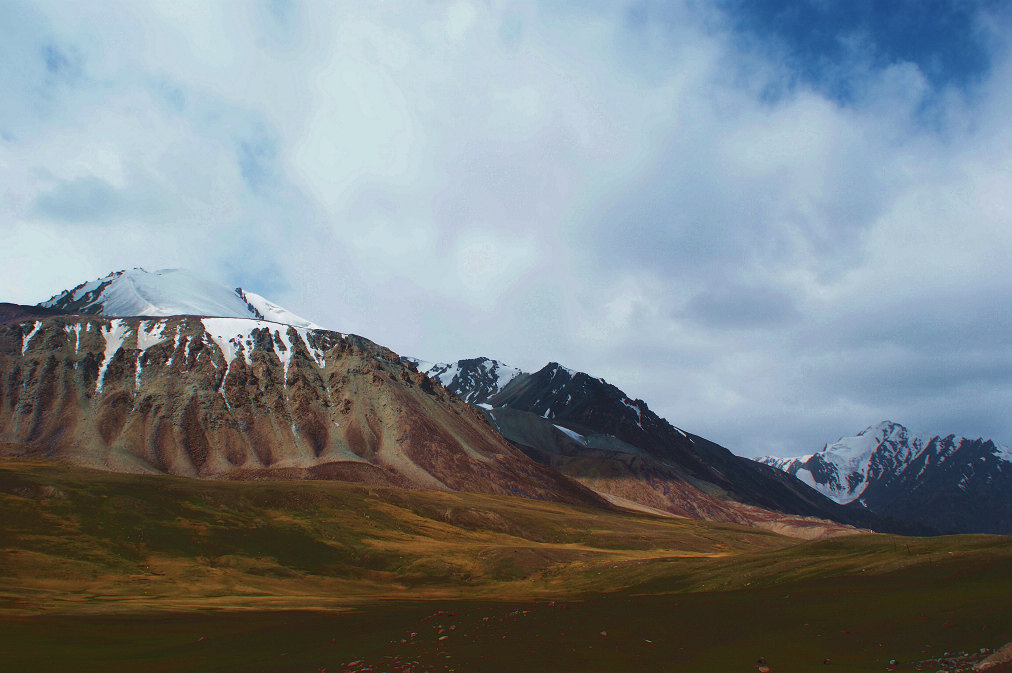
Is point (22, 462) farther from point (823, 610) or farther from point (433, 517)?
point (823, 610)

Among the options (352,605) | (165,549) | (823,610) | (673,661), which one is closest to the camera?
(673,661)

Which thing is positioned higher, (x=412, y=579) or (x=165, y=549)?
(x=165, y=549)

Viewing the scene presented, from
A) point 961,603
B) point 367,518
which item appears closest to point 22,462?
point 367,518

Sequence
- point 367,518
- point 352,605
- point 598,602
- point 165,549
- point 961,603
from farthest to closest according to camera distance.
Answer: point 367,518, point 165,549, point 352,605, point 598,602, point 961,603

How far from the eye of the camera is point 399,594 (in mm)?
84062

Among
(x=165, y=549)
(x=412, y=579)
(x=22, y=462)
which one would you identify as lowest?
(x=412, y=579)

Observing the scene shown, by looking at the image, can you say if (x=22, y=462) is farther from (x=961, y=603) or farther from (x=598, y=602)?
(x=961, y=603)

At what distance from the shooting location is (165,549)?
93.3 metres

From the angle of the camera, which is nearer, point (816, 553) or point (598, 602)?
point (598, 602)

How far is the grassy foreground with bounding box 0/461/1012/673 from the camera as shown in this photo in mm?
32688

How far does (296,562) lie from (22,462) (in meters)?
120

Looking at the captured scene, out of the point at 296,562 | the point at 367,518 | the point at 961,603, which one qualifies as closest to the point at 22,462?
the point at 367,518

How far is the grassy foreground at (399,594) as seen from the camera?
32.7m

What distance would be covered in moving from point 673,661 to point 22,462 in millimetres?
196653
